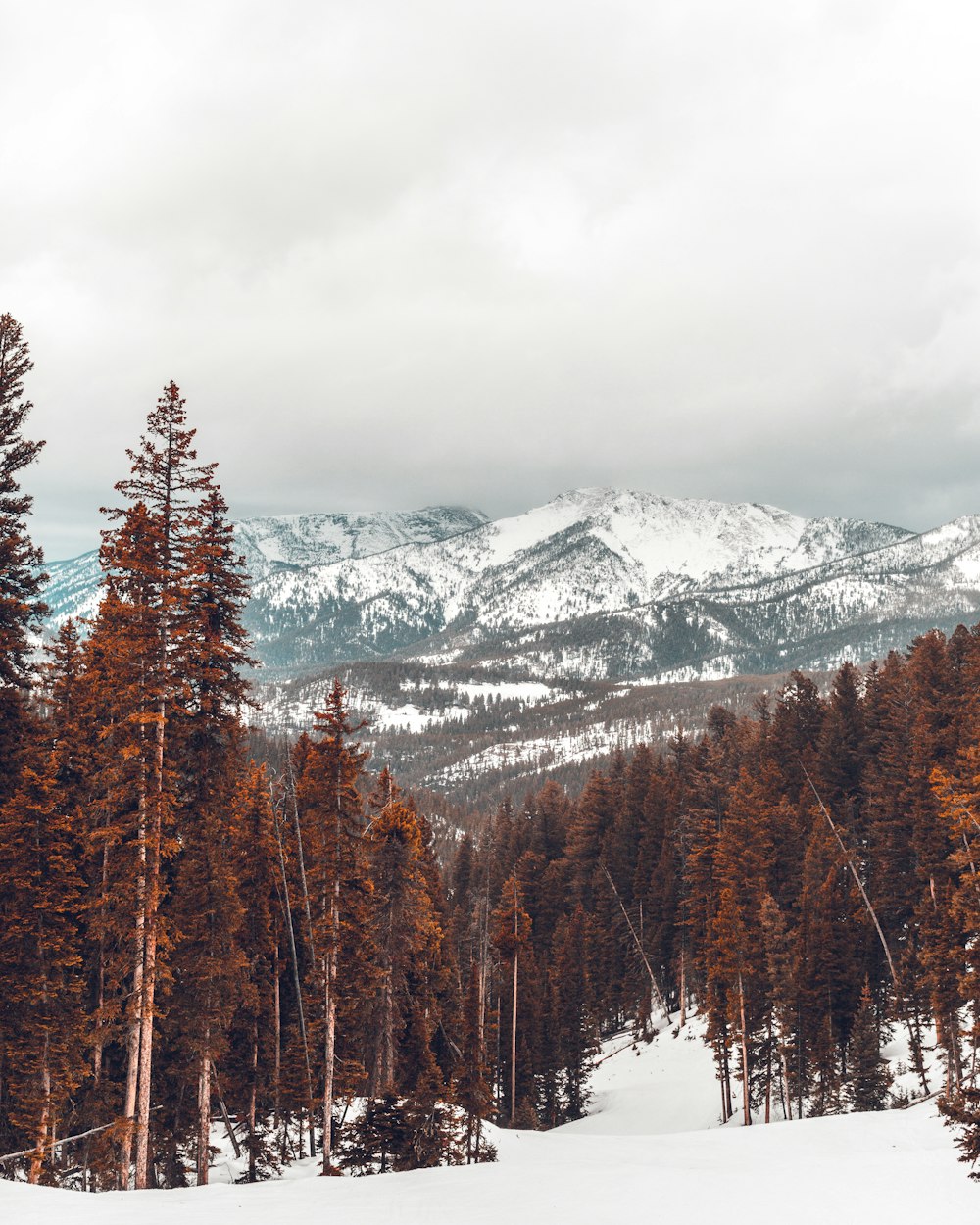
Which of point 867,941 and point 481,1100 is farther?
point 867,941

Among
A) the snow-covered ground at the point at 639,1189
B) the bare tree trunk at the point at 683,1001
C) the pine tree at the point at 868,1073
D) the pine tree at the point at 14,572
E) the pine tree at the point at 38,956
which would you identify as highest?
the pine tree at the point at 14,572

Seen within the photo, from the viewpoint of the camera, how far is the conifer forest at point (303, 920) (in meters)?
18.7

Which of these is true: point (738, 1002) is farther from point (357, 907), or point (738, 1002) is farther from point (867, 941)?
point (357, 907)

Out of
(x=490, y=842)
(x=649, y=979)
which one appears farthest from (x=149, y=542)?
(x=490, y=842)

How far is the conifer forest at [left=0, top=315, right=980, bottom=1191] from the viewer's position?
61.4 ft

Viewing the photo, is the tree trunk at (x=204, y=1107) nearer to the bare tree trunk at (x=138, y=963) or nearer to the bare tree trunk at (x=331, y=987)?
the bare tree trunk at (x=138, y=963)

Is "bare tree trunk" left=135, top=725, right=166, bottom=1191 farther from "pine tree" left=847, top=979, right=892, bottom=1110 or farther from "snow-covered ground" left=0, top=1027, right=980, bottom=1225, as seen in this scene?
"pine tree" left=847, top=979, right=892, bottom=1110

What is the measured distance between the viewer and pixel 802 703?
63531 millimetres

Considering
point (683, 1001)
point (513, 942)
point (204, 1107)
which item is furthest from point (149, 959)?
point (683, 1001)

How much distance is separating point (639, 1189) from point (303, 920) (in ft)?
56.7

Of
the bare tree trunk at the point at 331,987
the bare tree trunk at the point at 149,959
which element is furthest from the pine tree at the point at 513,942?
the bare tree trunk at the point at 149,959

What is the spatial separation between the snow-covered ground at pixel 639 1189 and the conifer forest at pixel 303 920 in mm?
2674

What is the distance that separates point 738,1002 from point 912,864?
11981 mm

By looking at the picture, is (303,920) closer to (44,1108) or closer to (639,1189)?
(44,1108)
